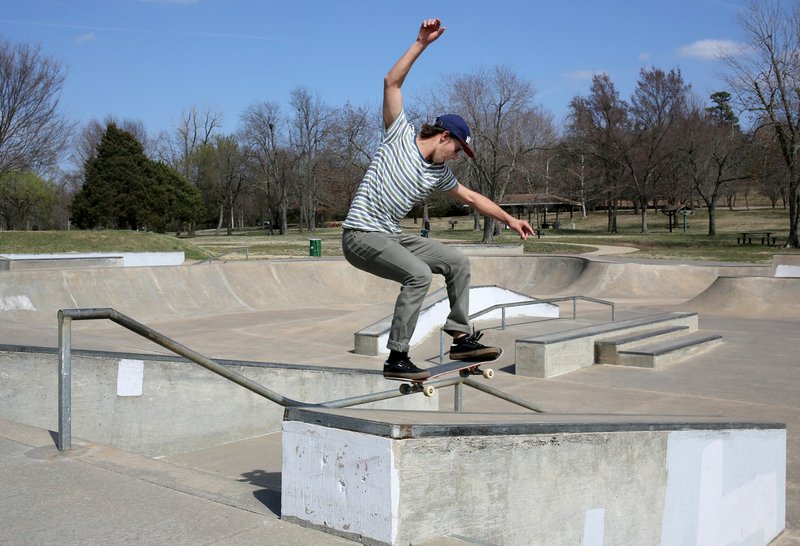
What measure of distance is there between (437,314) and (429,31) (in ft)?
40.8

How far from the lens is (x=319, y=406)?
4.09 m

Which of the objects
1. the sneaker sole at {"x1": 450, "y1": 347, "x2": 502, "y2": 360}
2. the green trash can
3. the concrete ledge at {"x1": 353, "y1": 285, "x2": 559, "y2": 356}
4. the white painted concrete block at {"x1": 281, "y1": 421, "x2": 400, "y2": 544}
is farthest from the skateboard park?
the green trash can

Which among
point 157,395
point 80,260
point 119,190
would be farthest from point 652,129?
point 157,395

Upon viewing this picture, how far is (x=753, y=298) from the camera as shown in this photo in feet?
64.7

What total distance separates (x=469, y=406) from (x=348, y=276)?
1660 cm

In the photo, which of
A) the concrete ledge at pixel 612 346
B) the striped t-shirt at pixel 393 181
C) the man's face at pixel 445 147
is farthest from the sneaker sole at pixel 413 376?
the concrete ledge at pixel 612 346

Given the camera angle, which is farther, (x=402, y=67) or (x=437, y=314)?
(x=437, y=314)

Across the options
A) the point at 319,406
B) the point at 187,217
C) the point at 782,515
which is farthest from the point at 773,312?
the point at 187,217

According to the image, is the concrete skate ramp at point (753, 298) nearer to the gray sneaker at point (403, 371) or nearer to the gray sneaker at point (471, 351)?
the gray sneaker at point (471, 351)

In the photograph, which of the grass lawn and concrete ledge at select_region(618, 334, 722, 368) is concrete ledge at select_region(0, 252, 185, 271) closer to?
the grass lawn

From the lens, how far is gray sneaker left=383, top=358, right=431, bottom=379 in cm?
454

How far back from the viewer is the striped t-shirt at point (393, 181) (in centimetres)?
436

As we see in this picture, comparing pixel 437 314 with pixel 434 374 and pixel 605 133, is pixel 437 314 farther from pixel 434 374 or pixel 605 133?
pixel 605 133

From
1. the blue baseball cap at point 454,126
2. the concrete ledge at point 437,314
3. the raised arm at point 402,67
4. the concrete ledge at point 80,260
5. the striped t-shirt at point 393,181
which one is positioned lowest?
the concrete ledge at point 437,314
